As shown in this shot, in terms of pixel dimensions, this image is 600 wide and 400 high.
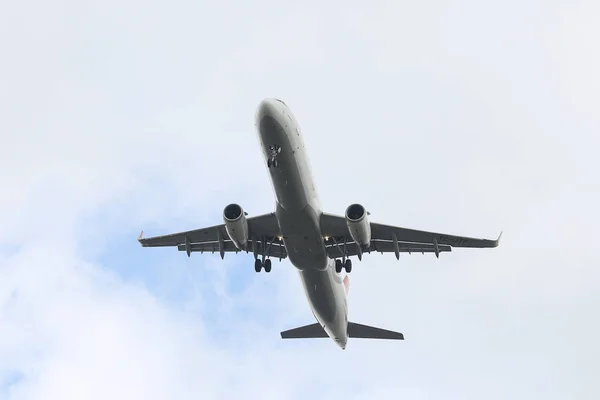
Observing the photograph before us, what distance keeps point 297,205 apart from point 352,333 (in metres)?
13.8

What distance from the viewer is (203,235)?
39438mm

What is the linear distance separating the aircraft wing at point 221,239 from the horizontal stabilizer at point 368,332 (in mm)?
6898

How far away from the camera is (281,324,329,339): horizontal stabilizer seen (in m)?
45.2

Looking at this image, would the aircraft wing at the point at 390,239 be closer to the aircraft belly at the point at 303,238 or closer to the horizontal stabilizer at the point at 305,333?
the aircraft belly at the point at 303,238

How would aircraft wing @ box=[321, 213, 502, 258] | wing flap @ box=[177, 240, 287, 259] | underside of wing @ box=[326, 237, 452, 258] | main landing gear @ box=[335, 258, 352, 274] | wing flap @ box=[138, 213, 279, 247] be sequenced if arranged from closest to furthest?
aircraft wing @ box=[321, 213, 502, 258]
wing flap @ box=[138, 213, 279, 247]
underside of wing @ box=[326, 237, 452, 258]
main landing gear @ box=[335, 258, 352, 274]
wing flap @ box=[177, 240, 287, 259]

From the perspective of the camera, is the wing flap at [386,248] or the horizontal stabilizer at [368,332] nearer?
the wing flap at [386,248]

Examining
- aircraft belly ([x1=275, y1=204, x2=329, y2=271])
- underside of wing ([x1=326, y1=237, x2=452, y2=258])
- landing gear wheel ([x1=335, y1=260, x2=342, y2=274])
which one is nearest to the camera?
aircraft belly ([x1=275, y1=204, x2=329, y2=271])

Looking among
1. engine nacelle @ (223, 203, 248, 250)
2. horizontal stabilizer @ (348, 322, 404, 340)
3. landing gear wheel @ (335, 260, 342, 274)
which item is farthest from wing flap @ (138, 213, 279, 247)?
horizontal stabilizer @ (348, 322, 404, 340)

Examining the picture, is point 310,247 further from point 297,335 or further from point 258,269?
point 297,335

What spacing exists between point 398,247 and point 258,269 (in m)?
7.13

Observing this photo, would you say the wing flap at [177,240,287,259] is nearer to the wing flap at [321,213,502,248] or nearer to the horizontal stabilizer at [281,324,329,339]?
the wing flap at [321,213,502,248]

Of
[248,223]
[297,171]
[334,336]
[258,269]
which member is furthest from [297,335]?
[297,171]

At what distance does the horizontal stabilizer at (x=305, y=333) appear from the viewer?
45250 mm

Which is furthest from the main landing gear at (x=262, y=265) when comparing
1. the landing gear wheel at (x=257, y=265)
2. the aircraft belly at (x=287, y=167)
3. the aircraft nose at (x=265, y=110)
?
the aircraft nose at (x=265, y=110)
